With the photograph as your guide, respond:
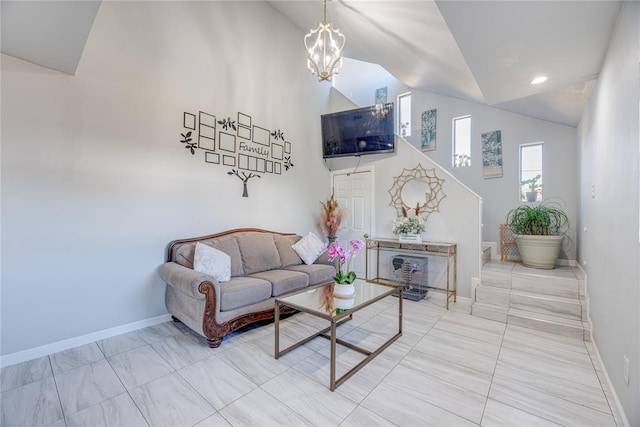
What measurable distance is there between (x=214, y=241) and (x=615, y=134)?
395cm

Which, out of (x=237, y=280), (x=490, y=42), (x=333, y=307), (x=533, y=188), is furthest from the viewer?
(x=533, y=188)

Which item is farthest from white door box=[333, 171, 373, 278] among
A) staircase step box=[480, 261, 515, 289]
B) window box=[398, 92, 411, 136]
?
window box=[398, 92, 411, 136]

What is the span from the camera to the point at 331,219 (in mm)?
4953

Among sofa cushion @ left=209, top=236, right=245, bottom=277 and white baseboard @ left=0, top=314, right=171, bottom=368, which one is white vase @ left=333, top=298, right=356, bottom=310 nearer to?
sofa cushion @ left=209, top=236, right=245, bottom=277

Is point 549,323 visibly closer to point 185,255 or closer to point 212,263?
point 212,263

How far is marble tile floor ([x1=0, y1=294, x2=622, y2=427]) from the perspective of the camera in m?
1.70

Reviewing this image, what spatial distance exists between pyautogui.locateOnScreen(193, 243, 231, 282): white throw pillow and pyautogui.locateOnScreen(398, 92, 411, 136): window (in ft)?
16.5

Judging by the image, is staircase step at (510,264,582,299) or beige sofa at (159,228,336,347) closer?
beige sofa at (159,228,336,347)

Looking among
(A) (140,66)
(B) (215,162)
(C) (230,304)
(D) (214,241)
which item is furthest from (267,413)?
(A) (140,66)

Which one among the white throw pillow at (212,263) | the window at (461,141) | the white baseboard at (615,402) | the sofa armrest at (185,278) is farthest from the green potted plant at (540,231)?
the sofa armrest at (185,278)

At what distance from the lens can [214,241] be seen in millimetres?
3420

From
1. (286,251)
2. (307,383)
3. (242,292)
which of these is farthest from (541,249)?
(242,292)

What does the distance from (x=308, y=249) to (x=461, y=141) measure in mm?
3884

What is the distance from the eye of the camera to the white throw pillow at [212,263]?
2.88 m
